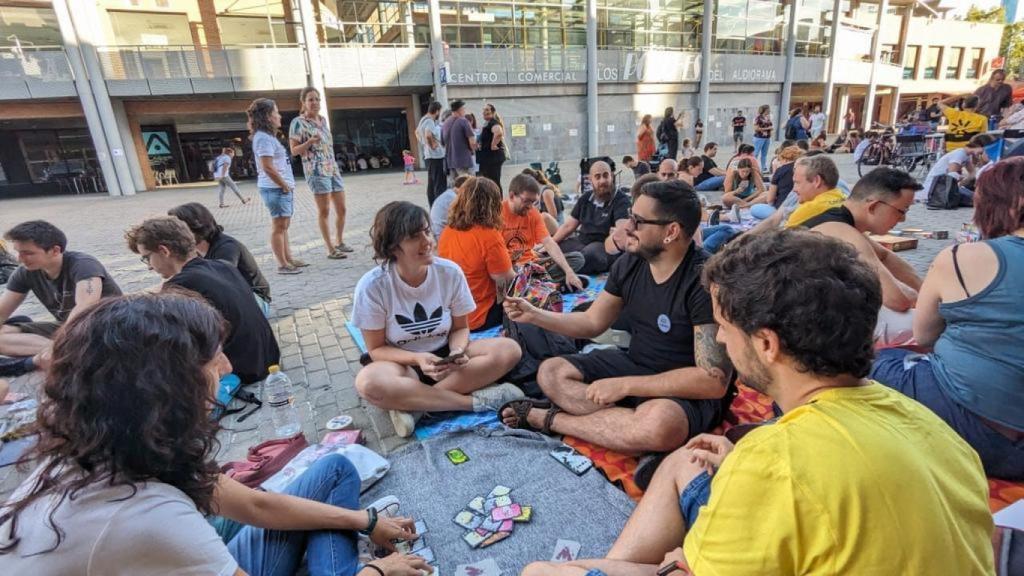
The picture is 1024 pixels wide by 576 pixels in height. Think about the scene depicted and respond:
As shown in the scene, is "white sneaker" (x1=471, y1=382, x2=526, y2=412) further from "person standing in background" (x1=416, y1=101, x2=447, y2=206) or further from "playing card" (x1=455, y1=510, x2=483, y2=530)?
"person standing in background" (x1=416, y1=101, x2=447, y2=206)

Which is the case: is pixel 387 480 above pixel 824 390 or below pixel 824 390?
below

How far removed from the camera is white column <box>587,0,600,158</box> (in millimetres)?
20750

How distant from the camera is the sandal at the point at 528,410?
2.93 m

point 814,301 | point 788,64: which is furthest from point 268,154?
point 788,64

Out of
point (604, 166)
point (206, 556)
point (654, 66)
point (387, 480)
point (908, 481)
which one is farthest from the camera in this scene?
point (654, 66)

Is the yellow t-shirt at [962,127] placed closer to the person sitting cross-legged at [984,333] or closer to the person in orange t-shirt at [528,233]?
the person in orange t-shirt at [528,233]

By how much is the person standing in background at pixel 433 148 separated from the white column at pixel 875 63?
32.6 meters

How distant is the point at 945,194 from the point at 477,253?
361 inches

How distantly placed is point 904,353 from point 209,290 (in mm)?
4128

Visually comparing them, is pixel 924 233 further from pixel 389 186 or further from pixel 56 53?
pixel 56 53

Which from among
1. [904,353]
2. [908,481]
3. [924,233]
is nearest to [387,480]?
[908,481]

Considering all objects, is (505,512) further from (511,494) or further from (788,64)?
(788,64)

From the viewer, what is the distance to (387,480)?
2596 millimetres

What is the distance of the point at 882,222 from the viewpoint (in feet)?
10.3
